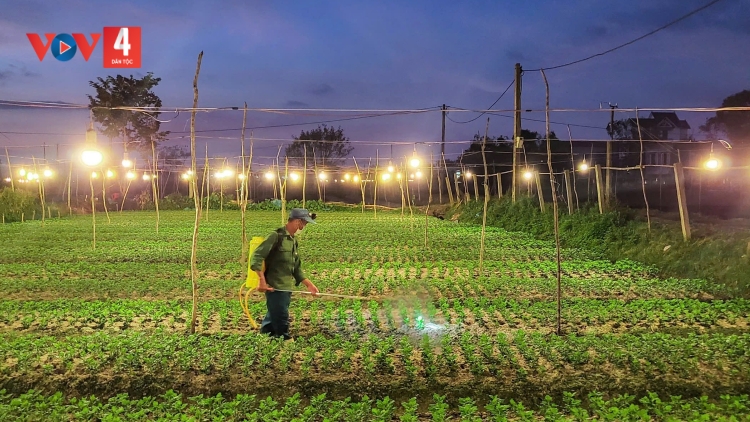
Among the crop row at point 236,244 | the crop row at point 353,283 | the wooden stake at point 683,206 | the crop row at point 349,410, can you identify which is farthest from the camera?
the crop row at point 236,244

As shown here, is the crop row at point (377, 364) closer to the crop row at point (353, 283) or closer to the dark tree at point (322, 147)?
the crop row at point (353, 283)

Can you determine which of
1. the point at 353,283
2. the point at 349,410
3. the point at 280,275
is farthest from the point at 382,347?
the point at 353,283

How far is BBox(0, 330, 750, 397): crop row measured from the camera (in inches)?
246

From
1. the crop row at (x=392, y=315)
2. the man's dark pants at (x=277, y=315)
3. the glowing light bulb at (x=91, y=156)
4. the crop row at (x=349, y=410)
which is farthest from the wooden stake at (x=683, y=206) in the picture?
the glowing light bulb at (x=91, y=156)

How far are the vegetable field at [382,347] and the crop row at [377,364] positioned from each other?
0.08 ft

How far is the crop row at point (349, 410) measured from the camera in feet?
16.9

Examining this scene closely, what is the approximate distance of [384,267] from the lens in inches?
595

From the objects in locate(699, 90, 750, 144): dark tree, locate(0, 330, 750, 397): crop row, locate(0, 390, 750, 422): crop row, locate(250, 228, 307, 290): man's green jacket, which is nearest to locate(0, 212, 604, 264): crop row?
locate(250, 228, 307, 290): man's green jacket

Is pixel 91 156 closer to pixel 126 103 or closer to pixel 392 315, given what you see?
pixel 392 315

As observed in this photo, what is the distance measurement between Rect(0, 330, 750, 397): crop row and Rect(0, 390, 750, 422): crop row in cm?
47

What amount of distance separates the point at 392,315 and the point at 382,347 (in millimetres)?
2575

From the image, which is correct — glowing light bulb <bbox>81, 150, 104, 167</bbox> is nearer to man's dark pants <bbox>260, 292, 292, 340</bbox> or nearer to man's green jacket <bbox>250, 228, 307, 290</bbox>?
man's green jacket <bbox>250, 228, 307, 290</bbox>

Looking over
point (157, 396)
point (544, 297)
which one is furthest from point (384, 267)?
point (157, 396)

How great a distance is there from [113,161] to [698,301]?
135 feet
